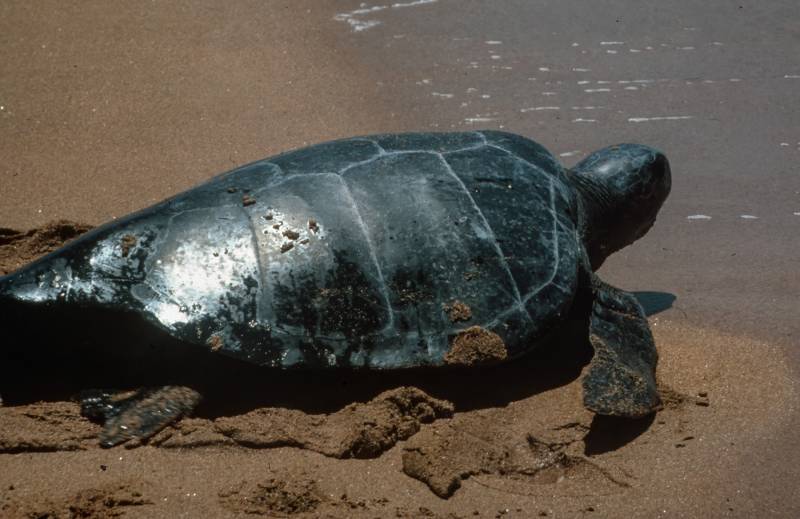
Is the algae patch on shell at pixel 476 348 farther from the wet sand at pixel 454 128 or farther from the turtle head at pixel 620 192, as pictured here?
the turtle head at pixel 620 192

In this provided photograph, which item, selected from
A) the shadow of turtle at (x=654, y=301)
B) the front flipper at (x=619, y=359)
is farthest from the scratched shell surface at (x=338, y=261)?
the shadow of turtle at (x=654, y=301)

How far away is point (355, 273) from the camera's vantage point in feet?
12.3

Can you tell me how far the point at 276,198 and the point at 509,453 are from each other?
1353 mm

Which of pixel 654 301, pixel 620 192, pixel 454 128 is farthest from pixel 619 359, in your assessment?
pixel 454 128

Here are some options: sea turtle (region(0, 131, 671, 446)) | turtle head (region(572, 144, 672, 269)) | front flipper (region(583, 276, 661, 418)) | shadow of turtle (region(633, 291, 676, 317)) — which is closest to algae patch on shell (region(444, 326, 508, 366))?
sea turtle (region(0, 131, 671, 446))

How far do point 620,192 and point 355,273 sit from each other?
74.8 inches

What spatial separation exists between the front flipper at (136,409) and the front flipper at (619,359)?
4.87 feet

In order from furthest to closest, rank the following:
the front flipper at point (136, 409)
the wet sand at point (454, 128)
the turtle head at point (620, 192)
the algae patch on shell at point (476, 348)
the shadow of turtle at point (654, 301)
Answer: the turtle head at point (620, 192) → the shadow of turtle at point (654, 301) → the algae patch on shell at point (476, 348) → the front flipper at point (136, 409) → the wet sand at point (454, 128)

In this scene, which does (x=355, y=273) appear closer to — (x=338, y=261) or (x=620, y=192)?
(x=338, y=261)

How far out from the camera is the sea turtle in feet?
11.5

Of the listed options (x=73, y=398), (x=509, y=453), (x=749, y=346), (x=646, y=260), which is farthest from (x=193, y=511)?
(x=646, y=260)

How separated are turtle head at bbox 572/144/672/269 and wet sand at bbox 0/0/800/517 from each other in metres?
0.21

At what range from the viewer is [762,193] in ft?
18.3

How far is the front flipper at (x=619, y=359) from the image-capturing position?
363 cm
